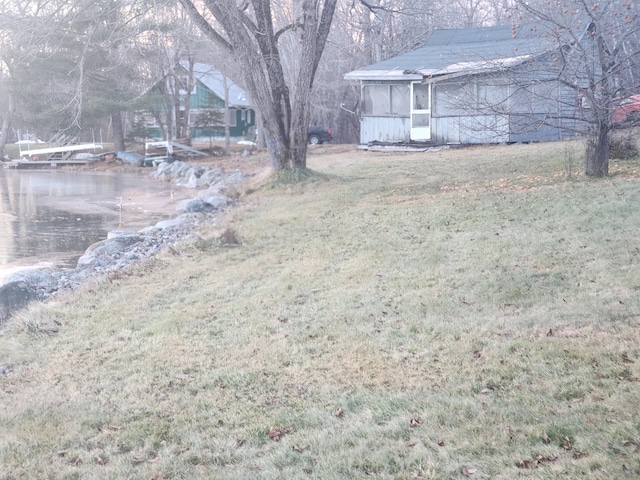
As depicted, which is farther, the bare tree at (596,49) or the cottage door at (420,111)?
the cottage door at (420,111)

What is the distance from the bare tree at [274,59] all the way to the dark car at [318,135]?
1955 centimetres

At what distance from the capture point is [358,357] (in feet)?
20.7

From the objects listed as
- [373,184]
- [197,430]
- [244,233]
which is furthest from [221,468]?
[373,184]

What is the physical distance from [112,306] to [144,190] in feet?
64.9

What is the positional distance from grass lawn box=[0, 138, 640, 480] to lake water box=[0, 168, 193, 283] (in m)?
4.67

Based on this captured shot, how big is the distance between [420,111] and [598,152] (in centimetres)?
1394

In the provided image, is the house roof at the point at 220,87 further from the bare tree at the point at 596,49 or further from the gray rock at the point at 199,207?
the bare tree at the point at 596,49

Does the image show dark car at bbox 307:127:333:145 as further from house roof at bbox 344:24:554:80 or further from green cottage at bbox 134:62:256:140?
house roof at bbox 344:24:554:80

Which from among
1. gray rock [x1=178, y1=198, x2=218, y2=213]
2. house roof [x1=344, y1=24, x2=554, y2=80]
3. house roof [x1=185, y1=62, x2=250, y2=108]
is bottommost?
gray rock [x1=178, y1=198, x2=218, y2=213]

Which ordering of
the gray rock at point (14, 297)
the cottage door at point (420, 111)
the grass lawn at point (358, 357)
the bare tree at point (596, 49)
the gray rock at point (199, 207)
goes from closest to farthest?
the grass lawn at point (358, 357), the gray rock at point (14, 297), the bare tree at point (596, 49), the gray rock at point (199, 207), the cottage door at point (420, 111)

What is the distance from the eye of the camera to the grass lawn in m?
4.46

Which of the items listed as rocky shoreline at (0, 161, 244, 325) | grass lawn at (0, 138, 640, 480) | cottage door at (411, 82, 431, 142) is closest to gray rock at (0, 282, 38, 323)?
rocky shoreline at (0, 161, 244, 325)

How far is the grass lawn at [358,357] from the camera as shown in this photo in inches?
176

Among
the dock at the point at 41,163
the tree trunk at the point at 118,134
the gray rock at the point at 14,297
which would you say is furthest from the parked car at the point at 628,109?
the dock at the point at 41,163
